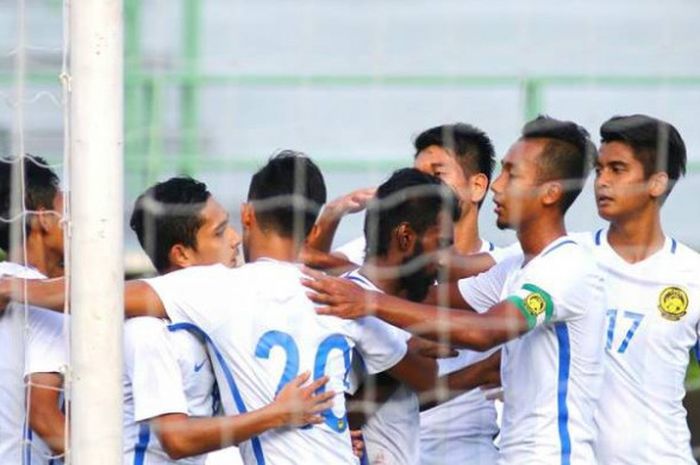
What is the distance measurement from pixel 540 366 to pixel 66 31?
→ 4.11 feet

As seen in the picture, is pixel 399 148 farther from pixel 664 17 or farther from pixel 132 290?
pixel 132 290

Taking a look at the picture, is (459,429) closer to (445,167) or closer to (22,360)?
(445,167)

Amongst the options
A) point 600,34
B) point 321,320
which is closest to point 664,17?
point 600,34

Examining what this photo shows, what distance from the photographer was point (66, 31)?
3859 millimetres

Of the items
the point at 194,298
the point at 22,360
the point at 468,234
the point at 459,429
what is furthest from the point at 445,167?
the point at 22,360

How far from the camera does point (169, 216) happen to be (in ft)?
13.9

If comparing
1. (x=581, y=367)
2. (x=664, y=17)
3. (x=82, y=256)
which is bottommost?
(x=581, y=367)

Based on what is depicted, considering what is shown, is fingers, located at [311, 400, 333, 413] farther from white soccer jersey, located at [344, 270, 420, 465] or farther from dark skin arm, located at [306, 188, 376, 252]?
dark skin arm, located at [306, 188, 376, 252]

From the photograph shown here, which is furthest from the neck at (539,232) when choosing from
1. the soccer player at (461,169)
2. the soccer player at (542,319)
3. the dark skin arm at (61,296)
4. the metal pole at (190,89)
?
the metal pole at (190,89)

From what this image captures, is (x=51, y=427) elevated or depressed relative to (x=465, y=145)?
depressed

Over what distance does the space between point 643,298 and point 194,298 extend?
1151mm

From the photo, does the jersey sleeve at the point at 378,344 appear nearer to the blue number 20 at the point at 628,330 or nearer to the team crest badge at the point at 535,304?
the team crest badge at the point at 535,304

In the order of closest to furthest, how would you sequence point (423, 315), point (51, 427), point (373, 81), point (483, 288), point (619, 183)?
point (423, 315), point (51, 427), point (619, 183), point (483, 288), point (373, 81)

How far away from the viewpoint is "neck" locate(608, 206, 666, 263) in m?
4.61
